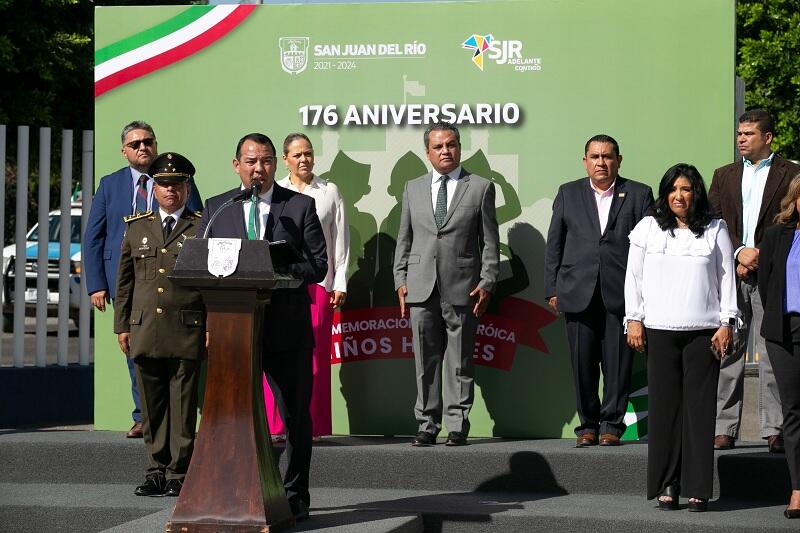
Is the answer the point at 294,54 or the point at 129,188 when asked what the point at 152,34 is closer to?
the point at 294,54

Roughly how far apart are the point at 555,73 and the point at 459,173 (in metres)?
0.90

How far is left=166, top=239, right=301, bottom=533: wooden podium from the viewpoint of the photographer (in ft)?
18.8

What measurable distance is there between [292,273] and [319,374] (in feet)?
7.27

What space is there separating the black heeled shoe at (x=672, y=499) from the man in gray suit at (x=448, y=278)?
1.41m

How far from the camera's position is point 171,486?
705 cm

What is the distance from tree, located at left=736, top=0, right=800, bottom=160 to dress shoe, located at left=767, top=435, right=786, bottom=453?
711 inches

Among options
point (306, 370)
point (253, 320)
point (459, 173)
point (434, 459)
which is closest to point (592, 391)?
point (434, 459)

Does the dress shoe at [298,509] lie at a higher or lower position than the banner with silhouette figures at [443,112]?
lower

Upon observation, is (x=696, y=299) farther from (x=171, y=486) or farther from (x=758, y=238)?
(x=171, y=486)

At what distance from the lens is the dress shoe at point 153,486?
7.13 m

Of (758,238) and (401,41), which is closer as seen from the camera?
(758,238)

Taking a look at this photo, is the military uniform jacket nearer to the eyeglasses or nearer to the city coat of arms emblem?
the eyeglasses

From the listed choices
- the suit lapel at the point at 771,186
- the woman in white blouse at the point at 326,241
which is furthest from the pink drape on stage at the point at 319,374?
the suit lapel at the point at 771,186

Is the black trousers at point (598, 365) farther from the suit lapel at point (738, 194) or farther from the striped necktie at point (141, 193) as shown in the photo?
the striped necktie at point (141, 193)
